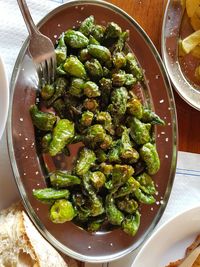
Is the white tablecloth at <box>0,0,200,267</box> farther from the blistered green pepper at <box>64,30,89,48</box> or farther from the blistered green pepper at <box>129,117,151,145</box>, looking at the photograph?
the blistered green pepper at <box>129,117,151,145</box>

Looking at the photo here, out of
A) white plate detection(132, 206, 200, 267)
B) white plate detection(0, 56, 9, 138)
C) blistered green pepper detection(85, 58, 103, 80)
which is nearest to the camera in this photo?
white plate detection(0, 56, 9, 138)

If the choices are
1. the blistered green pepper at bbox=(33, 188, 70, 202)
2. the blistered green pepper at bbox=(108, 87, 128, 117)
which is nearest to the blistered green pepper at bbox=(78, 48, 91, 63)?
the blistered green pepper at bbox=(108, 87, 128, 117)

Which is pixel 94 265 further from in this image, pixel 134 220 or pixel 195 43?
pixel 195 43

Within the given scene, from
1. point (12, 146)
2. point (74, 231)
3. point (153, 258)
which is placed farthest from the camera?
point (153, 258)

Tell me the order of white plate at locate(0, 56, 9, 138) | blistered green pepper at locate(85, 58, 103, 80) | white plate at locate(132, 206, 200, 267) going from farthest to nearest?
white plate at locate(132, 206, 200, 267)
blistered green pepper at locate(85, 58, 103, 80)
white plate at locate(0, 56, 9, 138)

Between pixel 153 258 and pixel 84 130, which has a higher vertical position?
pixel 84 130

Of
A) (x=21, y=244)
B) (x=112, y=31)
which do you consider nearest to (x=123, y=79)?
(x=112, y=31)

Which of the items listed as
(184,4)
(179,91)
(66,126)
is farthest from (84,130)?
(184,4)
